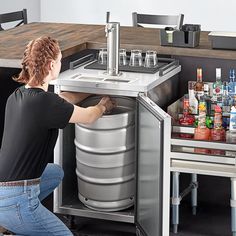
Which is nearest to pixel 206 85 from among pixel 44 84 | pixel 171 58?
pixel 171 58

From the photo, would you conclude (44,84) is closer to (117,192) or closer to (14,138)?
(14,138)

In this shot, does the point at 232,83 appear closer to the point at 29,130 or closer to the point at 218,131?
the point at 218,131

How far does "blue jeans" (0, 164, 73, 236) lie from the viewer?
276cm

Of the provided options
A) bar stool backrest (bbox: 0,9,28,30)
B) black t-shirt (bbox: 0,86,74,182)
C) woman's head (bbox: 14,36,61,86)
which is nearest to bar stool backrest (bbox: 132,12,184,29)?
bar stool backrest (bbox: 0,9,28,30)

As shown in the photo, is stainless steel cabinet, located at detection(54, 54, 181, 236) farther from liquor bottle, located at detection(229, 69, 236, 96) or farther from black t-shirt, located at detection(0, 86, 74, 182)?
black t-shirt, located at detection(0, 86, 74, 182)

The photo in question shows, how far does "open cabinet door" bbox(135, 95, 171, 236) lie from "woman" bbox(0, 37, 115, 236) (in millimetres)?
340

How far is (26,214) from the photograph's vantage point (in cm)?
277

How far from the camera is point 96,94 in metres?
3.43

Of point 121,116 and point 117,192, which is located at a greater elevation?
point 121,116

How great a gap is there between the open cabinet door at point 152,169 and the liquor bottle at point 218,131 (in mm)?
361

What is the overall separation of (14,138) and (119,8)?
4.29 m

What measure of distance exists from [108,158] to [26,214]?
2.09ft

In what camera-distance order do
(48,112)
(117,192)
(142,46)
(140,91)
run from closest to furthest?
1. (48,112)
2. (140,91)
3. (117,192)
4. (142,46)

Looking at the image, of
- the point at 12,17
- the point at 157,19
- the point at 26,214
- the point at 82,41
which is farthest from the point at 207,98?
the point at 12,17
